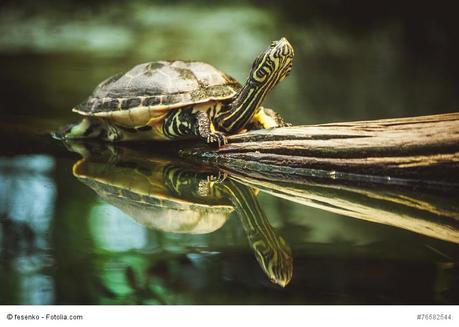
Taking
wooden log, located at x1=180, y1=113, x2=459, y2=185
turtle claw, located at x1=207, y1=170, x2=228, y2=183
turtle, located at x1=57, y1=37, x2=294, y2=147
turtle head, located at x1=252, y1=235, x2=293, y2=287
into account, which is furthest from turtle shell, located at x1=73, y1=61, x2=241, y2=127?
turtle head, located at x1=252, y1=235, x2=293, y2=287

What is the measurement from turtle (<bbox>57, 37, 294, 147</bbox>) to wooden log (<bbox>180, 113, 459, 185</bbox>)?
7.3 inches

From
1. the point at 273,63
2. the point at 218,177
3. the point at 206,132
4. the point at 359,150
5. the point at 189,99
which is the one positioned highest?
the point at 273,63

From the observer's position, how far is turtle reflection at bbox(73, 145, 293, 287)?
4.61ft

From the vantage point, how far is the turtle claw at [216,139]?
2.35 metres

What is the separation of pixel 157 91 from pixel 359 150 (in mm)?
996

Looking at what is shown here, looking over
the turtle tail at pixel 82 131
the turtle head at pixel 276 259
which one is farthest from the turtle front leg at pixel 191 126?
the turtle head at pixel 276 259

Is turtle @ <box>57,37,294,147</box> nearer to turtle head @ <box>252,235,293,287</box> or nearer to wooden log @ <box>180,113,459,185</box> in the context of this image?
wooden log @ <box>180,113,459,185</box>

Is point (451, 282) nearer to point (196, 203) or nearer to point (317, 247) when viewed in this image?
point (317, 247)

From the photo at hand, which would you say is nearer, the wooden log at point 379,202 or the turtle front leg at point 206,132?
the wooden log at point 379,202

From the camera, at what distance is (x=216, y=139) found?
2.36 meters

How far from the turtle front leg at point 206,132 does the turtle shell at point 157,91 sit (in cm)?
7

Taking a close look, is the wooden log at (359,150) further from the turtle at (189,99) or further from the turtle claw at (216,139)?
the turtle at (189,99)

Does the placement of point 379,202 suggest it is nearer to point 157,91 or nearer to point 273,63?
point 273,63

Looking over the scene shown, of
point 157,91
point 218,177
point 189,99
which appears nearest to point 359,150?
point 218,177
